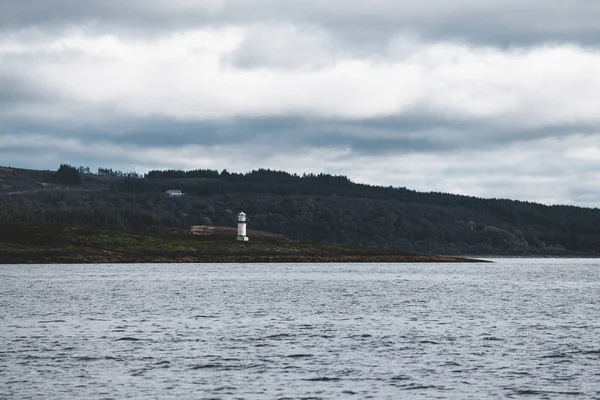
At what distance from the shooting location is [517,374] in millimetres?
47094

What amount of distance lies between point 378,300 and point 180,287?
3867 cm

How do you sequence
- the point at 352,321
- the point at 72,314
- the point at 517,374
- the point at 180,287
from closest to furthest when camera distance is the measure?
the point at 517,374 → the point at 352,321 → the point at 72,314 → the point at 180,287

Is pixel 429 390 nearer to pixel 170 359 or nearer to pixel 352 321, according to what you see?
pixel 170 359

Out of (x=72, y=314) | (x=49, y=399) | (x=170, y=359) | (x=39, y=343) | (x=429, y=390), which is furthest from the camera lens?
(x=72, y=314)

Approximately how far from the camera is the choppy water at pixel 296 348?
42.9m

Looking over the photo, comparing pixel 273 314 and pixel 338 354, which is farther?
pixel 273 314

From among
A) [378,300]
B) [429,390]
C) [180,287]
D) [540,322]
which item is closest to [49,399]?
[429,390]

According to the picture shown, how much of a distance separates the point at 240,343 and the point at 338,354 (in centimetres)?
820

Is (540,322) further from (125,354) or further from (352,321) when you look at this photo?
(125,354)

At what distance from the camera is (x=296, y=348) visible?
5719 cm

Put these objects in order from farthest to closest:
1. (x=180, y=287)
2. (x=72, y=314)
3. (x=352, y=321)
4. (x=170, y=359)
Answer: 1. (x=180, y=287)
2. (x=72, y=314)
3. (x=352, y=321)
4. (x=170, y=359)

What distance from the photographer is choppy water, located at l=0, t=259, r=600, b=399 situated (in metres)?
42.9

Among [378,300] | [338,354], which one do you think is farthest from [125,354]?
[378,300]

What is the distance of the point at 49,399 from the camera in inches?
1550
